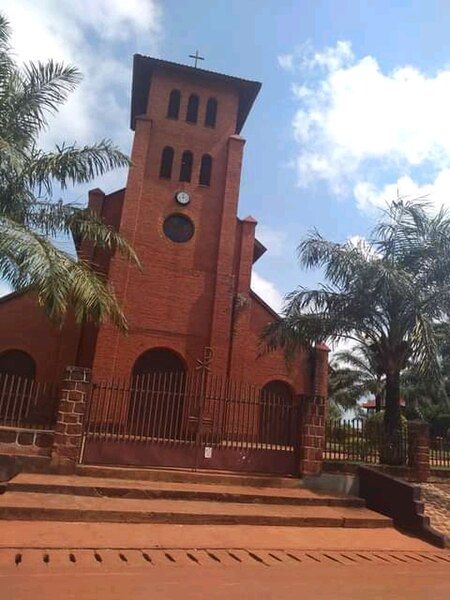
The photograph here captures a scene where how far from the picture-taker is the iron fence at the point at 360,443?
1259 centimetres

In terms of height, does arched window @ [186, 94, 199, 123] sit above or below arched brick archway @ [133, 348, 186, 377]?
above

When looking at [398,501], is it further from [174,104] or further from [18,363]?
[174,104]

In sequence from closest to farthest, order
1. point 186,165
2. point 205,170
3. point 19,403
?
1. point 19,403
2. point 186,165
3. point 205,170

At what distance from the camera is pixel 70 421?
10.1m

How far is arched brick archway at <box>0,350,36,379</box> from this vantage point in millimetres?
18547

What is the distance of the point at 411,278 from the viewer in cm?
1225

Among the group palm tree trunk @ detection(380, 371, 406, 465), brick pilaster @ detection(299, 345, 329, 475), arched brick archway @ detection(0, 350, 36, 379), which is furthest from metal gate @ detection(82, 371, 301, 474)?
arched brick archway @ detection(0, 350, 36, 379)

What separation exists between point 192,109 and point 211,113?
76 centimetres

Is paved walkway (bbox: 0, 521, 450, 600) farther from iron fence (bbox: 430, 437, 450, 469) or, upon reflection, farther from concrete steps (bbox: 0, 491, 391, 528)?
iron fence (bbox: 430, 437, 450, 469)

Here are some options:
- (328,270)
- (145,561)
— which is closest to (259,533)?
(145,561)

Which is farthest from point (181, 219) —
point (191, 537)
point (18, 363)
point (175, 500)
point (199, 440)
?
point (191, 537)

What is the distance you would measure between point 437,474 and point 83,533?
31.3ft

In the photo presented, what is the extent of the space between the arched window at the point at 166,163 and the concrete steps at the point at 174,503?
1228 centimetres

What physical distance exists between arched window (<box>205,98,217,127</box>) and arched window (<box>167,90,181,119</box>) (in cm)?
115
